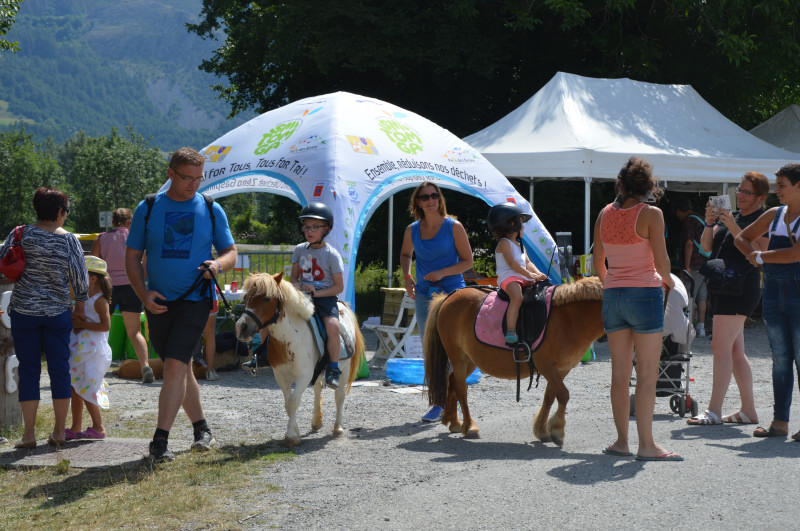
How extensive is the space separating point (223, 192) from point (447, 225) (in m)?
5.19

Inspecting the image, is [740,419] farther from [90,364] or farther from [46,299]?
[46,299]

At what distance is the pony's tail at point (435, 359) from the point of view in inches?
278

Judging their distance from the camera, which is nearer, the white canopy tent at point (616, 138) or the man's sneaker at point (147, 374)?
the man's sneaker at point (147, 374)

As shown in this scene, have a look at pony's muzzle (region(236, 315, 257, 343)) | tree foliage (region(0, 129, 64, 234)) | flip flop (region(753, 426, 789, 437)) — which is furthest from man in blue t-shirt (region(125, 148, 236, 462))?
tree foliage (region(0, 129, 64, 234))

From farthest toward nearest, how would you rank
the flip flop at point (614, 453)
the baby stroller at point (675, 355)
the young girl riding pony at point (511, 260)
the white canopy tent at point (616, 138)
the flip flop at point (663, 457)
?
the white canopy tent at point (616, 138), the baby stroller at point (675, 355), the young girl riding pony at point (511, 260), the flip flop at point (614, 453), the flip flop at point (663, 457)

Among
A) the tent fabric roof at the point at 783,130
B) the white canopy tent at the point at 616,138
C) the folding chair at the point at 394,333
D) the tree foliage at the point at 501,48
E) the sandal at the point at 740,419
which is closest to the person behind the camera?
the sandal at the point at 740,419

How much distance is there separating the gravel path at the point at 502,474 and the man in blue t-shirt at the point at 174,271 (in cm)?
91

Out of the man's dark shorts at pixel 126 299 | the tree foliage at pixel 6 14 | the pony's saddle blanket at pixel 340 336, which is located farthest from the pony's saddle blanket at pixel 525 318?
the tree foliage at pixel 6 14

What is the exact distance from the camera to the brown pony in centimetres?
640

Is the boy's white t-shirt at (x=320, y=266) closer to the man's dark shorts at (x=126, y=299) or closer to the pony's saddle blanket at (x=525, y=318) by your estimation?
the pony's saddle blanket at (x=525, y=318)

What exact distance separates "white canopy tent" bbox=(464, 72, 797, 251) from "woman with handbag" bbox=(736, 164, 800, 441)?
23.4ft

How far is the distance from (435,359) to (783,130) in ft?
49.3

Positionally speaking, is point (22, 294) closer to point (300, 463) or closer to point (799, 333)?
point (300, 463)

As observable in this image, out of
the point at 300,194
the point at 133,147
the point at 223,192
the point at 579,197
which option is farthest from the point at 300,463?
the point at 133,147
